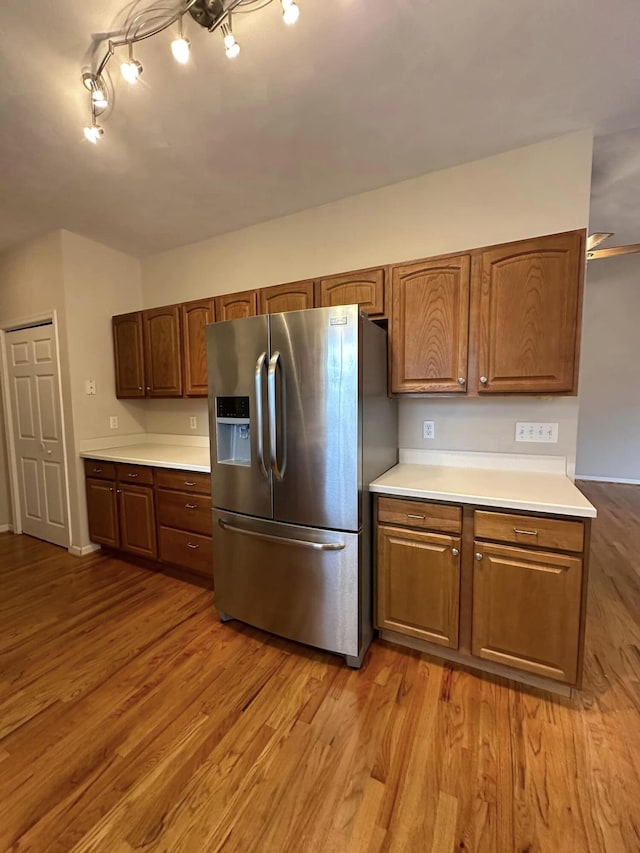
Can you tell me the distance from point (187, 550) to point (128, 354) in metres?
1.84

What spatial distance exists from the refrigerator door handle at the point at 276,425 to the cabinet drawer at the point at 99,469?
5.86ft

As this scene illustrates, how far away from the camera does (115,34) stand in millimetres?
1366

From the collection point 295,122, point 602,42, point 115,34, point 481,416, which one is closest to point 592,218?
point 602,42

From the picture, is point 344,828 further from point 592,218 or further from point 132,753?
point 592,218

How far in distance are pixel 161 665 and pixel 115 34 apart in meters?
2.75

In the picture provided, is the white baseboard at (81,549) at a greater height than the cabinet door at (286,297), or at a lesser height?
lesser

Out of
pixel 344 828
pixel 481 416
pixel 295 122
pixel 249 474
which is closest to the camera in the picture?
pixel 344 828

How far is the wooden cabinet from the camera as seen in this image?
1.74 m

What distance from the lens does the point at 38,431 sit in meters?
3.35

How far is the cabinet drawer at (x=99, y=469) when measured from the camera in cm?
294

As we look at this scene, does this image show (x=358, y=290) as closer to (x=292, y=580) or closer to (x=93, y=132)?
(x=93, y=132)

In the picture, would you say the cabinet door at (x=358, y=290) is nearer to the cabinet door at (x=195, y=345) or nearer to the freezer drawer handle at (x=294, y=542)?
the cabinet door at (x=195, y=345)

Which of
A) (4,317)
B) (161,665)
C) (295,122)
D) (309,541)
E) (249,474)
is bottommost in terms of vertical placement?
(161,665)

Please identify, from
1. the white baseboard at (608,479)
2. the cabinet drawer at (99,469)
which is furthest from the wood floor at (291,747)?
the white baseboard at (608,479)
